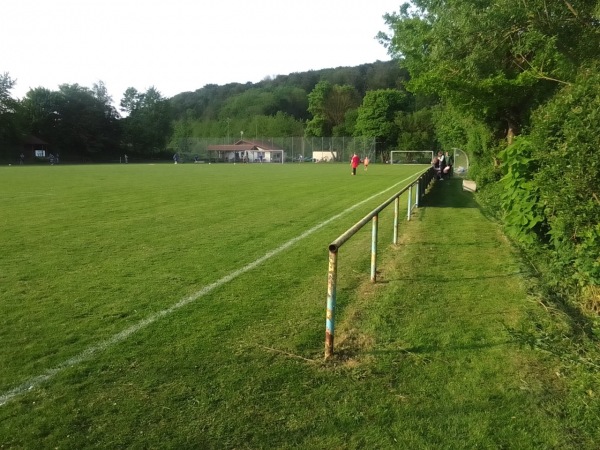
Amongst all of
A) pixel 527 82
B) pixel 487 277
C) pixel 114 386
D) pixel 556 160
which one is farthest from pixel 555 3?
pixel 114 386

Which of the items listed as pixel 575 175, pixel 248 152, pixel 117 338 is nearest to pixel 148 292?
pixel 117 338

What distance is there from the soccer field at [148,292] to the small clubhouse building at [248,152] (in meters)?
77.4

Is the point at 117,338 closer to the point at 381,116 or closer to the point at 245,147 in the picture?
the point at 245,147

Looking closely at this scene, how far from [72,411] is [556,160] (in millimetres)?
5465

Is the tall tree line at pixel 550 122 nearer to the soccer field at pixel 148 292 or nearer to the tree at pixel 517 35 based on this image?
the tree at pixel 517 35

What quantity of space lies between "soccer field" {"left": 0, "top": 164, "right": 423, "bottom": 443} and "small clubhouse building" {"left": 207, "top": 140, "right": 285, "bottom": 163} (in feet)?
254

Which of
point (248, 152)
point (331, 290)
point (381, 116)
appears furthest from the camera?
point (381, 116)

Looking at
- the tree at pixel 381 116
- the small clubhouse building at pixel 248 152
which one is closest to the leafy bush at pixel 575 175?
the small clubhouse building at pixel 248 152

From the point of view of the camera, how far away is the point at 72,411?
3213mm

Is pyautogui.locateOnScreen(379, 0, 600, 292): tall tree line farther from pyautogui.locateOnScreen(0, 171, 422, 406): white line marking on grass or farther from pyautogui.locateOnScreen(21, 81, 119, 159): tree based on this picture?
pyautogui.locateOnScreen(21, 81, 119, 159): tree

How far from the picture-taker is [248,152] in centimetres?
9325

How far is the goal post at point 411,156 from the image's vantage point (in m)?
76.1

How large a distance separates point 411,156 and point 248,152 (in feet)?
104

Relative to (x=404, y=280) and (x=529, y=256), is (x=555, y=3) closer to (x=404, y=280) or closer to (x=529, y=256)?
(x=529, y=256)
